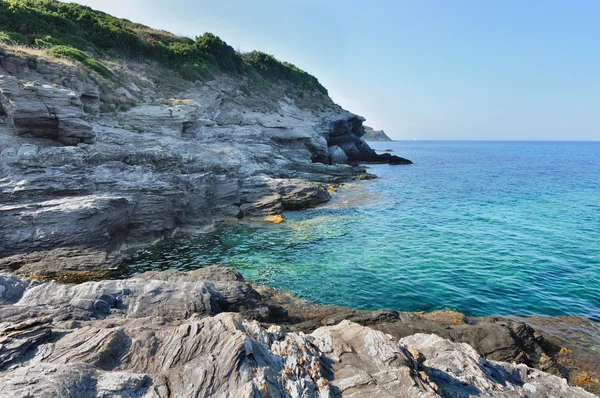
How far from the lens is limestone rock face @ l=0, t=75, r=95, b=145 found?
2489cm

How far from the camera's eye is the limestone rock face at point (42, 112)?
24891 mm

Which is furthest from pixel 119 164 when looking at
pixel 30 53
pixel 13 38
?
pixel 13 38

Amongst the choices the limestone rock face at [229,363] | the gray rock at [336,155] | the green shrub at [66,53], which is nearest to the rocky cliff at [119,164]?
the green shrub at [66,53]

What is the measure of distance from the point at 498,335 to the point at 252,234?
1823 centimetres

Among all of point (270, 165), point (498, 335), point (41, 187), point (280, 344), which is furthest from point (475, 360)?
point (270, 165)

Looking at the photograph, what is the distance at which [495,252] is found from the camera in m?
23.0

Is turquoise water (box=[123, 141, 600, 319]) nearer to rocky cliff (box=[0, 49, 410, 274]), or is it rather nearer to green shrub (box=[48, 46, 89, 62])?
rocky cliff (box=[0, 49, 410, 274])

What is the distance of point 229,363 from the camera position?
A: 7.34 metres

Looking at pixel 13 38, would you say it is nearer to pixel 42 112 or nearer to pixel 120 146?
pixel 42 112

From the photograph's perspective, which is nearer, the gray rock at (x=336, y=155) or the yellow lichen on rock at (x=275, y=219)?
the yellow lichen on rock at (x=275, y=219)

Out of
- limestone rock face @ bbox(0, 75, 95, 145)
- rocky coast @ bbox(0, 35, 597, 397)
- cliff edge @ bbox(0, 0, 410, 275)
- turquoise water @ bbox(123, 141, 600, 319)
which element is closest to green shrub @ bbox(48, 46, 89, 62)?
cliff edge @ bbox(0, 0, 410, 275)

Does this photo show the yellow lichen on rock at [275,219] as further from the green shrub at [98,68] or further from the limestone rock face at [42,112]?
the green shrub at [98,68]

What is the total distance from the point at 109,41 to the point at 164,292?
5535 centimetres

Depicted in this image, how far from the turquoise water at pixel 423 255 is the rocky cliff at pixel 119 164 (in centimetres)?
306
